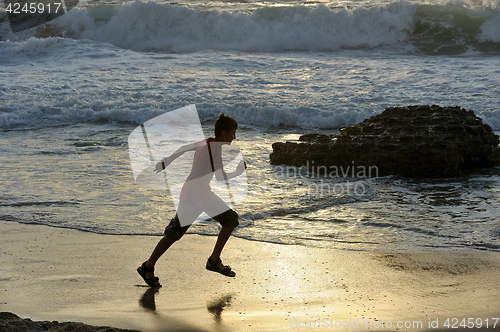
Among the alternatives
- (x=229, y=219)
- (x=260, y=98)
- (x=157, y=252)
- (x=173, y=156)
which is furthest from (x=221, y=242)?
(x=260, y=98)

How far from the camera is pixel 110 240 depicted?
468cm

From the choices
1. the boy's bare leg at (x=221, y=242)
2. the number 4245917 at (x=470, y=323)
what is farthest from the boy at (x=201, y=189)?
the number 4245917 at (x=470, y=323)

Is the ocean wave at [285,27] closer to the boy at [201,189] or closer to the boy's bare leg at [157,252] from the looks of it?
the boy at [201,189]

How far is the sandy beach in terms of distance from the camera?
9.91ft

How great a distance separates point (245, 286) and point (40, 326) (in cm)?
146

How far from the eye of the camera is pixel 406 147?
24.2 ft

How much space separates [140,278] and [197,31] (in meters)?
21.4

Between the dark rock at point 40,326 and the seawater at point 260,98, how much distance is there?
2.14m

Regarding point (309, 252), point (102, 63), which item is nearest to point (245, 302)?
point (309, 252)

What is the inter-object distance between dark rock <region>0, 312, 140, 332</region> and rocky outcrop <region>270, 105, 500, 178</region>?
5270mm

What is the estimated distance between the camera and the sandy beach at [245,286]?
3.02m

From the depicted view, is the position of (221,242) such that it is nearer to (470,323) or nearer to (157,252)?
(157,252)

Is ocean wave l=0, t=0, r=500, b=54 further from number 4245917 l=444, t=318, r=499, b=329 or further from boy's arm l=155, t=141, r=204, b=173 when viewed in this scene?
number 4245917 l=444, t=318, r=499, b=329

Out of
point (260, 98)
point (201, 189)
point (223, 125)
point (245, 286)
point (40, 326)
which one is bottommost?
point (245, 286)
